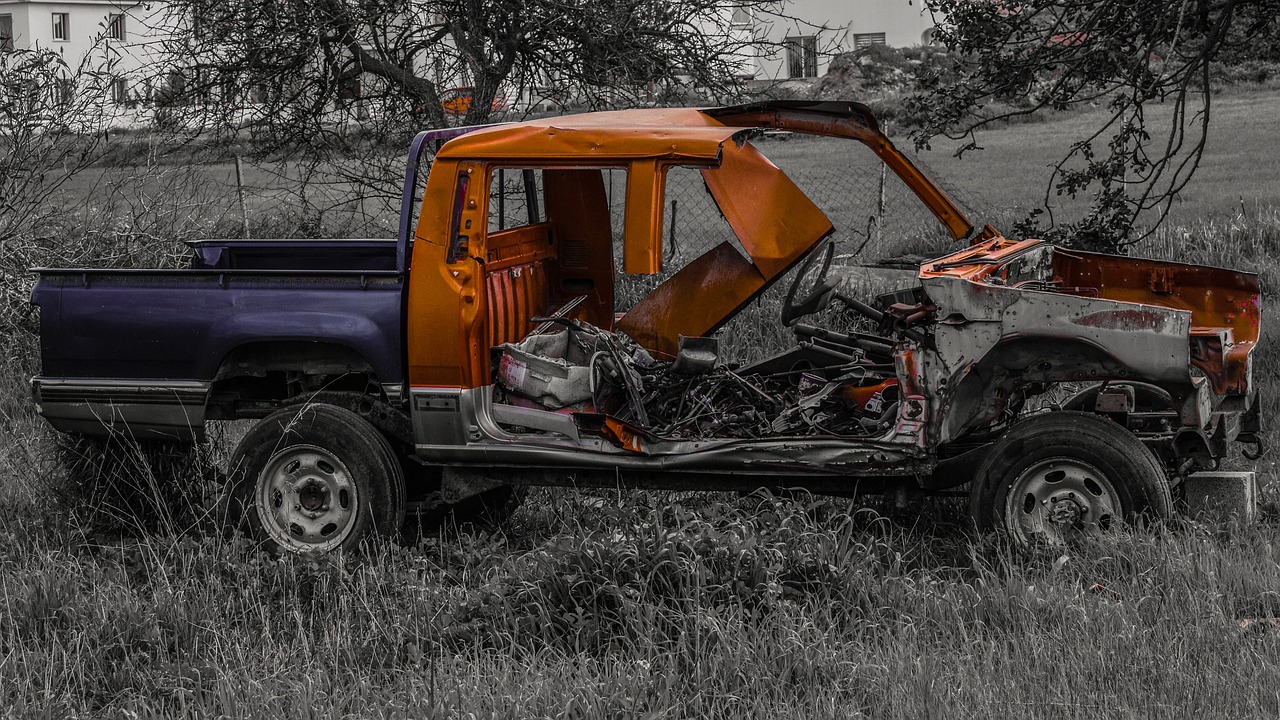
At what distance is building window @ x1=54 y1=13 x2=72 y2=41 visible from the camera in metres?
56.7

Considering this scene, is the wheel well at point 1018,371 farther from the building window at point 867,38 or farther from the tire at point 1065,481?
the building window at point 867,38

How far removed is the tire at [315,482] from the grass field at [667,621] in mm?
194

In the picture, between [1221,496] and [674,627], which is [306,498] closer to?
[674,627]

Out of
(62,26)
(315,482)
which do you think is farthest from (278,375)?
(62,26)

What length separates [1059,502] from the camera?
5242mm

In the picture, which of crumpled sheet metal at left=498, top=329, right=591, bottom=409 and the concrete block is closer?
the concrete block

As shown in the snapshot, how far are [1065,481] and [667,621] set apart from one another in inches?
69.6

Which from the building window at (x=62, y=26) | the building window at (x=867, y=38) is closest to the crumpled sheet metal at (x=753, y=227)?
the building window at (x=867, y=38)

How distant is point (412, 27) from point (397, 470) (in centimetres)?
679

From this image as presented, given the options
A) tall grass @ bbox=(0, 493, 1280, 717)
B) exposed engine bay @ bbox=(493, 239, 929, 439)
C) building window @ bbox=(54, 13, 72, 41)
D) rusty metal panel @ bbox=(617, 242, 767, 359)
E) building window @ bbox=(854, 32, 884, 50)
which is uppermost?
building window @ bbox=(54, 13, 72, 41)

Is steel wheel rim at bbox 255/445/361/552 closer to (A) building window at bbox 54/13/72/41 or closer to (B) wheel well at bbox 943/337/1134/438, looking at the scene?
(B) wheel well at bbox 943/337/1134/438

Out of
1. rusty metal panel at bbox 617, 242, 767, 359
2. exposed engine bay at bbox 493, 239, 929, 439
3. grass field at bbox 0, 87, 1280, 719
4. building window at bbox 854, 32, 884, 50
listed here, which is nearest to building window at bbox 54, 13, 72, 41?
building window at bbox 854, 32, 884, 50

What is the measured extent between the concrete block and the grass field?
5.4 inches

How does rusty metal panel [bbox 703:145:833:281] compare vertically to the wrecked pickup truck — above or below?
above
